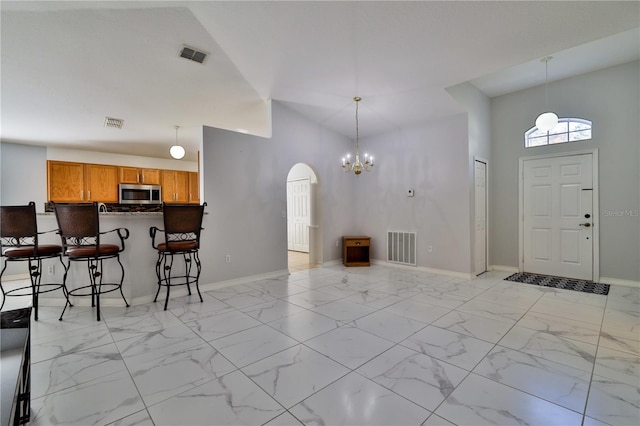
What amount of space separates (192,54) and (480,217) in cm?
512

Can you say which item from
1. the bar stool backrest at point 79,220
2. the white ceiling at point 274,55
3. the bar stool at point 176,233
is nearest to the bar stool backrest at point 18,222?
the bar stool backrest at point 79,220

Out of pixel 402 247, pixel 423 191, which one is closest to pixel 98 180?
pixel 402 247

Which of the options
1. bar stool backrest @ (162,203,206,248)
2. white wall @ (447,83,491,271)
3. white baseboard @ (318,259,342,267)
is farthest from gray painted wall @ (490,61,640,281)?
bar stool backrest @ (162,203,206,248)

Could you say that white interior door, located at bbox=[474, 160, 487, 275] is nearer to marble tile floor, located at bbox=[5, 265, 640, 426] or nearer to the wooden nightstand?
marble tile floor, located at bbox=[5, 265, 640, 426]

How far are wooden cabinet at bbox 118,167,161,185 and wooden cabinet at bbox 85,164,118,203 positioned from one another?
0.14 m

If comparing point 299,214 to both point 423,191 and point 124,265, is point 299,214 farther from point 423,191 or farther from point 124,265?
point 124,265

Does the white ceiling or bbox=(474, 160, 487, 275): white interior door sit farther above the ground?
the white ceiling

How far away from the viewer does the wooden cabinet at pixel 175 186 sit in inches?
287

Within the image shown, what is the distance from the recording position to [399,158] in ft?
18.4

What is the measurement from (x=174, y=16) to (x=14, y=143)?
510cm

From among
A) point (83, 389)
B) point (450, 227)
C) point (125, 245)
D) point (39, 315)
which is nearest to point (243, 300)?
point (125, 245)

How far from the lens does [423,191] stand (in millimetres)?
5277

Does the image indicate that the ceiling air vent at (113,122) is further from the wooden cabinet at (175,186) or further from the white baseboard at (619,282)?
the white baseboard at (619,282)

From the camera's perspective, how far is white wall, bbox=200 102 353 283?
4.27 metres
